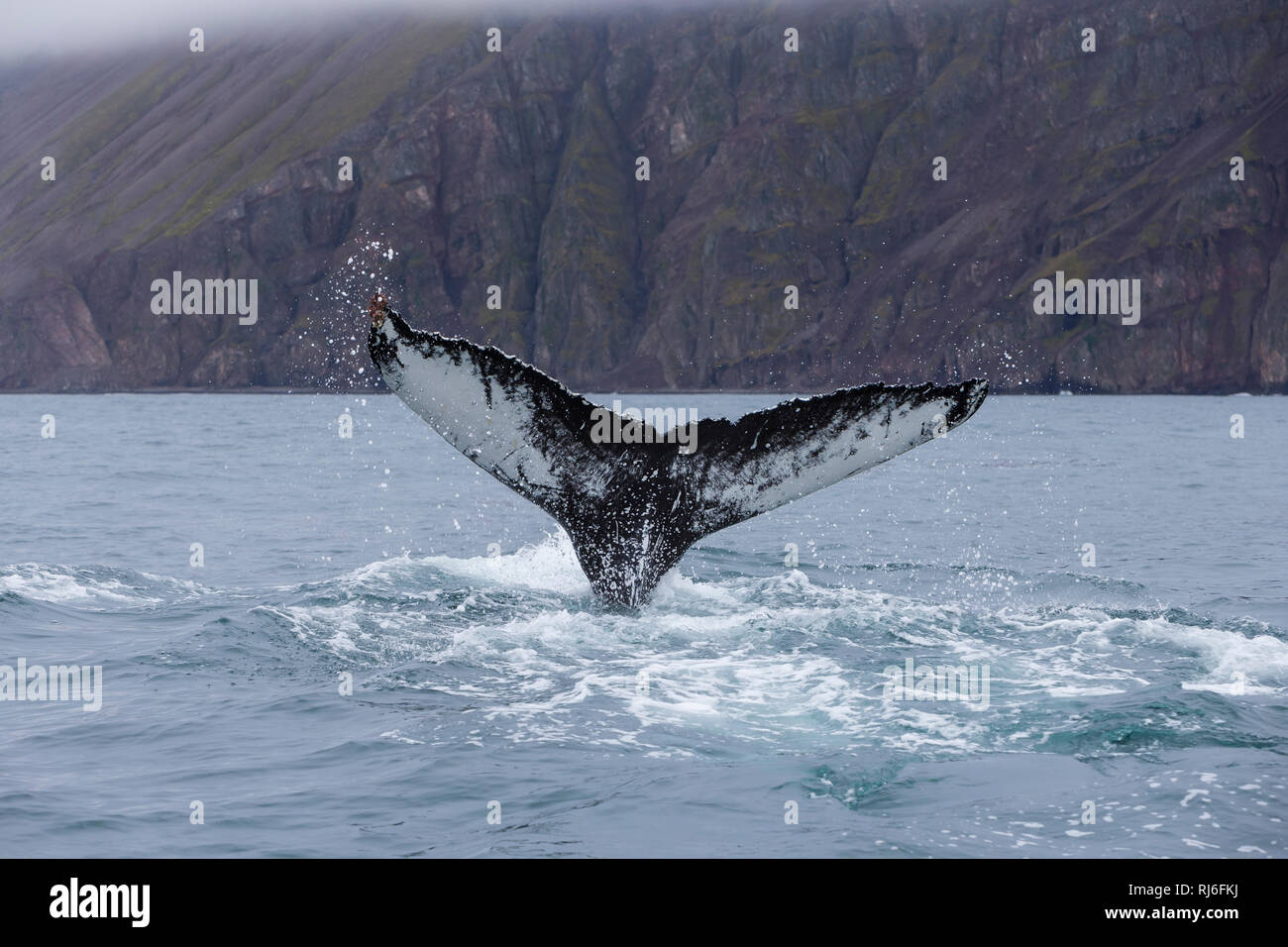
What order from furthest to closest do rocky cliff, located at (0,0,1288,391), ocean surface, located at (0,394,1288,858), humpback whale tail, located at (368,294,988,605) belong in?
1. rocky cliff, located at (0,0,1288,391)
2. humpback whale tail, located at (368,294,988,605)
3. ocean surface, located at (0,394,1288,858)

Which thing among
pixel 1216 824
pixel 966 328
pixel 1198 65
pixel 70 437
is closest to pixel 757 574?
pixel 1216 824

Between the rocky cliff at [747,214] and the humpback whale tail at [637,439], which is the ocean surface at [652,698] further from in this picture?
the rocky cliff at [747,214]

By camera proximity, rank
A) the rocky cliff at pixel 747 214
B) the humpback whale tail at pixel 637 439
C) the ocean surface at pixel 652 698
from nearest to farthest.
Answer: the ocean surface at pixel 652 698, the humpback whale tail at pixel 637 439, the rocky cliff at pixel 747 214

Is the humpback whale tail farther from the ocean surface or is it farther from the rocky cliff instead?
the rocky cliff

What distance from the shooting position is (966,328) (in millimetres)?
139875

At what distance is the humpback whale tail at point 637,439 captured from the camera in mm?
8023

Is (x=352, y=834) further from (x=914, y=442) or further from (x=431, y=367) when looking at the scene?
(x=914, y=442)

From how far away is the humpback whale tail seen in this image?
26.3 ft

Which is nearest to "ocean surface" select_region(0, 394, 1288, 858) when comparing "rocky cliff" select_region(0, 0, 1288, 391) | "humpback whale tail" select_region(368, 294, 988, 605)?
"humpback whale tail" select_region(368, 294, 988, 605)

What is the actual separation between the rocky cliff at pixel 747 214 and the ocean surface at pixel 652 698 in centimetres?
12135

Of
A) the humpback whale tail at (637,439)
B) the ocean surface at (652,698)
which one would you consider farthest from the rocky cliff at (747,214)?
the humpback whale tail at (637,439)

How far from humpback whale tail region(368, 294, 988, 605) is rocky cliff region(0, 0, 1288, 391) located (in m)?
127

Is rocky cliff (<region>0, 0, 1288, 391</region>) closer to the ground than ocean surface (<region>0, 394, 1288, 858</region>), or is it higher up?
higher up

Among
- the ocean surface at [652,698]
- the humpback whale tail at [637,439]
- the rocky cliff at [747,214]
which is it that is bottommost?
the ocean surface at [652,698]
